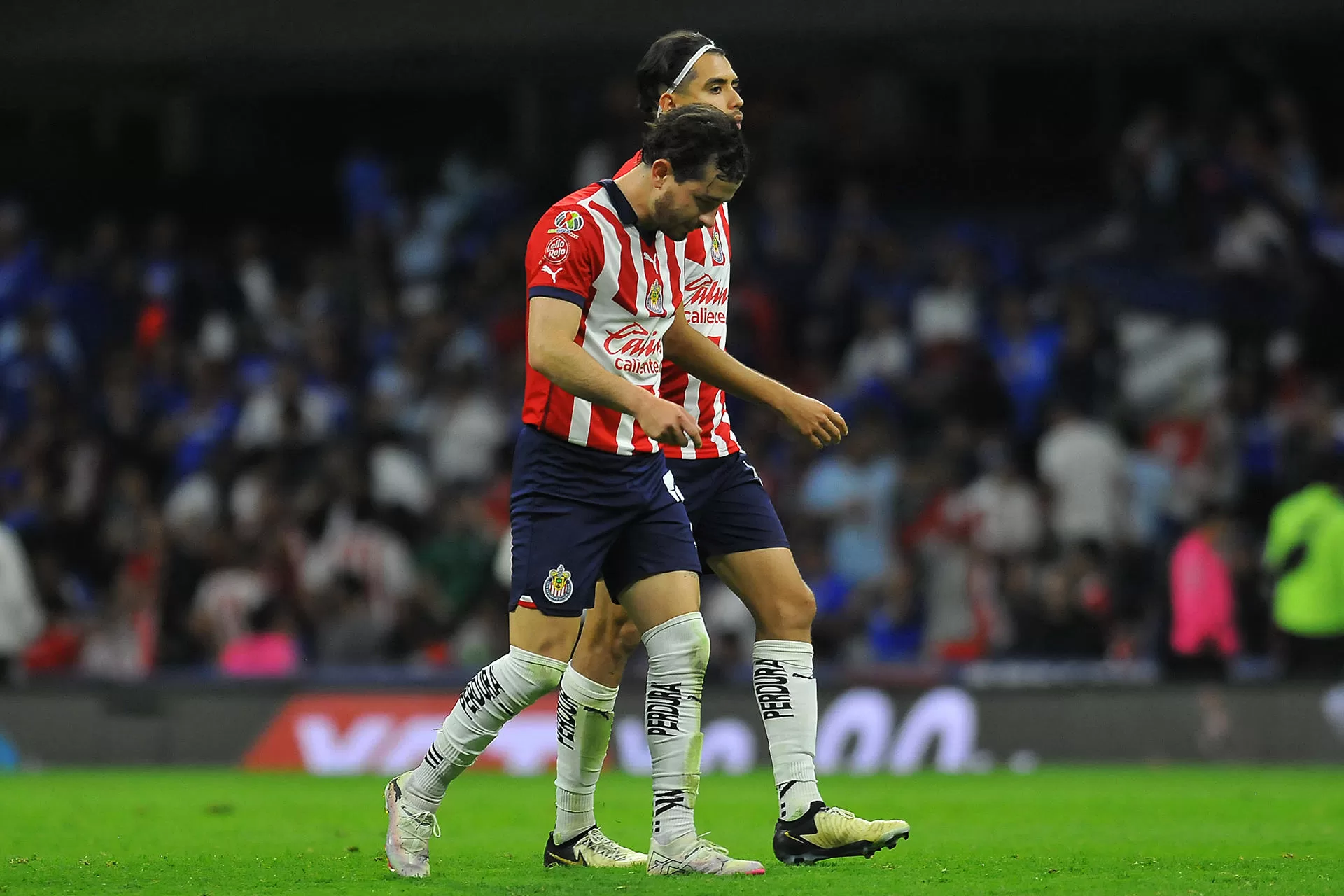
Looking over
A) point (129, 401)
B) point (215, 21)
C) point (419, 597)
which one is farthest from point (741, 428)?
point (215, 21)

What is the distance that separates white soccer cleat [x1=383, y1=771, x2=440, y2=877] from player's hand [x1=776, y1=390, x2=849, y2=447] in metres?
1.69

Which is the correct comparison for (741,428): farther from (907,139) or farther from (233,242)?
(233,242)

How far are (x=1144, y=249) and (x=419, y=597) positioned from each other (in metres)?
7.08

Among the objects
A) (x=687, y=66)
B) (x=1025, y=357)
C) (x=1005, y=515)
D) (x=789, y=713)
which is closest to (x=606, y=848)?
(x=789, y=713)

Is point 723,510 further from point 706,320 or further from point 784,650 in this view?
point 706,320

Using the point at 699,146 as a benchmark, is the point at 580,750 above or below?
below

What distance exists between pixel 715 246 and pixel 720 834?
9.00 ft

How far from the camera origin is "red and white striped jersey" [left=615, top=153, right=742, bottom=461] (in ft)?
21.6

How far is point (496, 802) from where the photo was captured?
1031cm

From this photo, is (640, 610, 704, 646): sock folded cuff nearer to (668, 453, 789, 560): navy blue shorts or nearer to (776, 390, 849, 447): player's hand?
(668, 453, 789, 560): navy blue shorts

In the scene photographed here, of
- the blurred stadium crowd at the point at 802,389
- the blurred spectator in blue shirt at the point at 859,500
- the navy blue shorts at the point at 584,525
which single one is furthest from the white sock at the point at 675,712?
the blurred spectator in blue shirt at the point at 859,500

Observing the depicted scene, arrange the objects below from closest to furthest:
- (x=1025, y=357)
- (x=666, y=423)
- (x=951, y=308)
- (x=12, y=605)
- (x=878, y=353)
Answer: (x=666, y=423) < (x=12, y=605) < (x=1025, y=357) < (x=951, y=308) < (x=878, y=353)

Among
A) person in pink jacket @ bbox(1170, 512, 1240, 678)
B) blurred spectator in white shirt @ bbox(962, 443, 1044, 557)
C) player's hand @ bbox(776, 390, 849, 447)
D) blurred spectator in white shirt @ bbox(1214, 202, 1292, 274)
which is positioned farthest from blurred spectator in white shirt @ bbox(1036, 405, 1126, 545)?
player's hand @ bbox(776, 390, 849, 447)

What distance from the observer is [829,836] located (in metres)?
6.20
